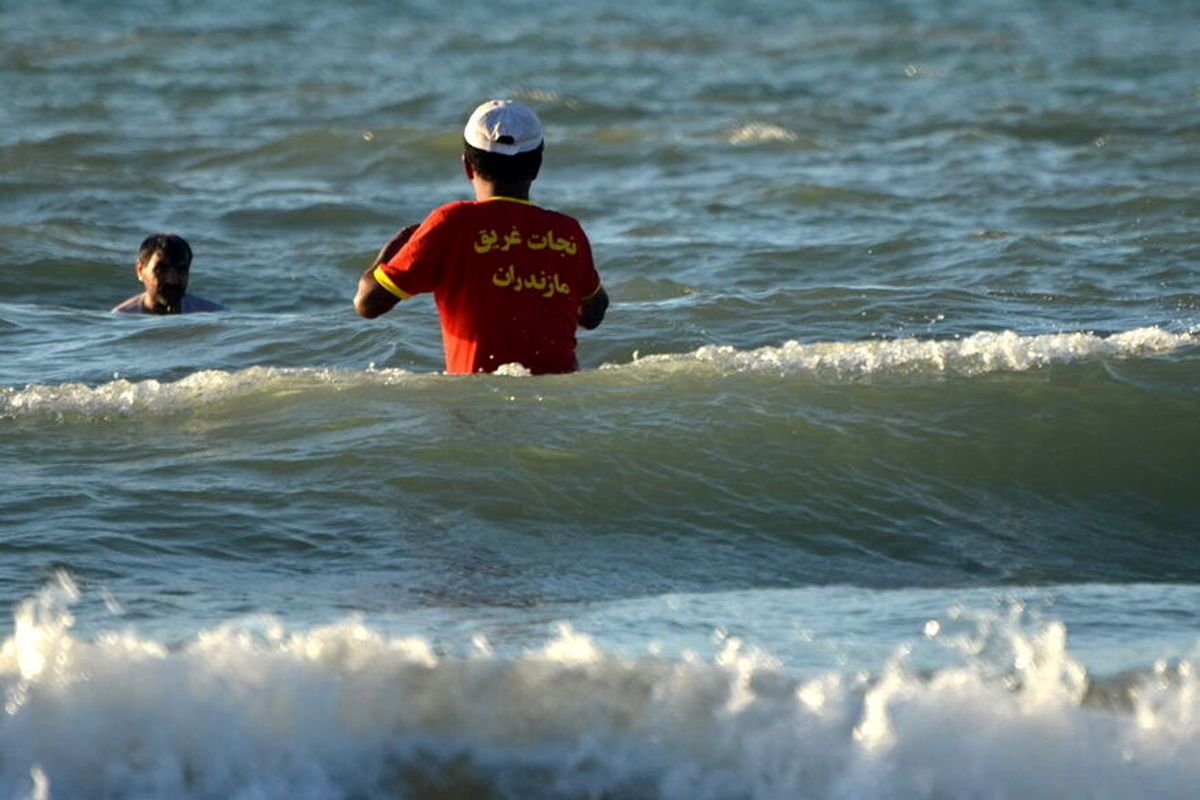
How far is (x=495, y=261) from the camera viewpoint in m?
6.80

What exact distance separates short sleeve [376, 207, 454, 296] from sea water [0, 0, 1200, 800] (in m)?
0.52

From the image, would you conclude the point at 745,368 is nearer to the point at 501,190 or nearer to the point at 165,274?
the point at 501,190

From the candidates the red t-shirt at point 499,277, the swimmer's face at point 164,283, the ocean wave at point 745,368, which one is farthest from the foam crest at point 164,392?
the swimmer's face at point 164,283

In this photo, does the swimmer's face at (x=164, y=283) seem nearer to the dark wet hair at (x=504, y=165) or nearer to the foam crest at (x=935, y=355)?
the foam crest at (x=935, y=355)

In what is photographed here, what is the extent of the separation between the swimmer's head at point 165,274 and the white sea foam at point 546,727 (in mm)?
5599

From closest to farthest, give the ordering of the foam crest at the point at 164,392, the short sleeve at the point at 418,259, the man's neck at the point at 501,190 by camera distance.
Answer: the short sleeve at the point at 418,259, the man's neck at the point at 501,190, the foam crest at the point at 164,392

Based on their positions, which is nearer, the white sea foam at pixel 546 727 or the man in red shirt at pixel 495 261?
the white sea foam at pixel 546 727

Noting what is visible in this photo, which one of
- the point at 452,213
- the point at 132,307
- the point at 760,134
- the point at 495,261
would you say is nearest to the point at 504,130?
the point at 452,213

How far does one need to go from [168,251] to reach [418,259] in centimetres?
384

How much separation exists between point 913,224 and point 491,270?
6.37 meters

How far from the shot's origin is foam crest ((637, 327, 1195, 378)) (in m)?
7.91

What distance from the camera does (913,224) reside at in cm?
1274

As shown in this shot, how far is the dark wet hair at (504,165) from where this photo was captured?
683 centimetres

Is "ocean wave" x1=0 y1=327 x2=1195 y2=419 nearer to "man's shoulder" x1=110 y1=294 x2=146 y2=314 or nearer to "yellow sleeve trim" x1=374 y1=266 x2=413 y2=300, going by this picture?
"yellow sleeve trim" x1=374 y1=266 x2=413 y2=300
